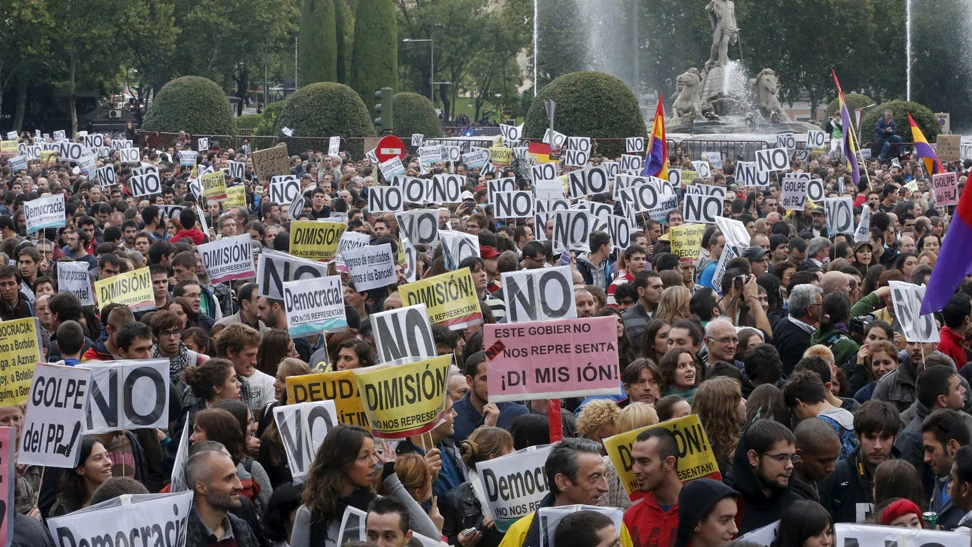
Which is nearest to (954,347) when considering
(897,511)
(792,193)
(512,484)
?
(512,484)

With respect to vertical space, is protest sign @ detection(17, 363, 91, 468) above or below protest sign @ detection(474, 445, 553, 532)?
above

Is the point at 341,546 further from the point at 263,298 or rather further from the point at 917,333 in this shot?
the point at 263,298

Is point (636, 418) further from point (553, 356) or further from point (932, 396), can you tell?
point (932, 396)

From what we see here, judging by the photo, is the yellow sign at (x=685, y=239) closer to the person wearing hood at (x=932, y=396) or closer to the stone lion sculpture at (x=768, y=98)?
the person wearing hood at (x=932, y=396)

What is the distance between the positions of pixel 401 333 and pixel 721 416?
7.81 ft

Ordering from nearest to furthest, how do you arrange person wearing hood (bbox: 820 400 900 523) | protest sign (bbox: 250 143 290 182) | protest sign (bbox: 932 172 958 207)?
person wearing hood (bbox: 820 400 900 523), protest sign (bbox: 932 172 958 207), protest sign (bbox: 250 143 290 182)

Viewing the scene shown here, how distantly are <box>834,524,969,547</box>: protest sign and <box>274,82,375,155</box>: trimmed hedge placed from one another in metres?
36.6

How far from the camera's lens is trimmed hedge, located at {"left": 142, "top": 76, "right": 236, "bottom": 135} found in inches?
1789

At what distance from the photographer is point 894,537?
4.92 metres

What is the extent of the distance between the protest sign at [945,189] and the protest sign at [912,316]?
350 inches

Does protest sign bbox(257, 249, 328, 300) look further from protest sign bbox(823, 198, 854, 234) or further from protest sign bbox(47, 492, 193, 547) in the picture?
protest sign bbox(823, 198, 854, 234)

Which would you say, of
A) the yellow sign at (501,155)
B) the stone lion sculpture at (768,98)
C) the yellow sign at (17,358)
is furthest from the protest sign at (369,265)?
the stone lion sculpture at (768,98)

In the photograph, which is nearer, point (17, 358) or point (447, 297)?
point (17, 358)

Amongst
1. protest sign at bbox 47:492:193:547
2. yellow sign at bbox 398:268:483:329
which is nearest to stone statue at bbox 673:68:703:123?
yellow sign at bbox 398:268:483:329
